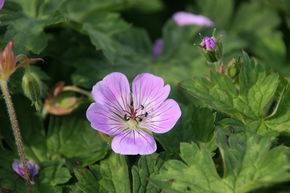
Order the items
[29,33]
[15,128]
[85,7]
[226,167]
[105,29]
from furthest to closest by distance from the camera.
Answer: [85,7]
[105,29]
[29,33]
[15,128]
[226,167]

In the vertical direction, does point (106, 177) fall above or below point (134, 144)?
below

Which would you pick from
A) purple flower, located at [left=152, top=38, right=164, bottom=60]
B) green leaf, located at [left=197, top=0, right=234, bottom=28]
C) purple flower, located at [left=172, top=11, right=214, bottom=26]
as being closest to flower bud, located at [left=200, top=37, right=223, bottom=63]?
purple flower, located at [left=152, top=38, right=164, bottom=60]

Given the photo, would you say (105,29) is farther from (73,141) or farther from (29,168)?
(29,168)

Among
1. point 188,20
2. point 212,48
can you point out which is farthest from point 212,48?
point 188,20

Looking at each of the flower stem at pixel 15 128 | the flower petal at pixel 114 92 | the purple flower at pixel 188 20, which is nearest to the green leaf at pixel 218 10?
the purple flower at pixel 188 20

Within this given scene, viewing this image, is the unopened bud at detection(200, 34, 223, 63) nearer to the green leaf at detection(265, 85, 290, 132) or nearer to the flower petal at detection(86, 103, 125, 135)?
the green leaf at detection(265, 85, 290, 132)

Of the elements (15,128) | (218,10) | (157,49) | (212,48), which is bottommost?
(157,49)

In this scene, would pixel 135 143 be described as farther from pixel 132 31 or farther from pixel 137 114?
pixel 132 31
